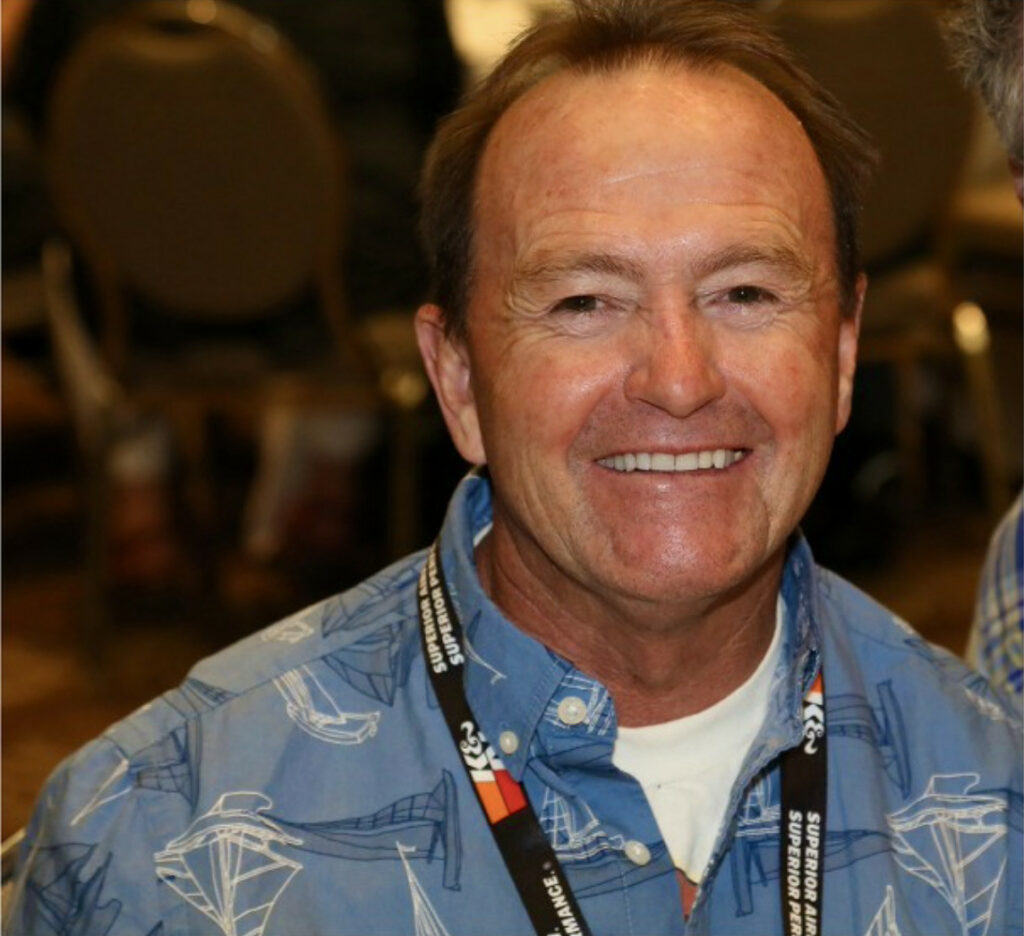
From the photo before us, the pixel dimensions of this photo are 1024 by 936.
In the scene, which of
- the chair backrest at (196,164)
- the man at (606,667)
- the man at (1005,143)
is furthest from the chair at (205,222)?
the man at (606,667)

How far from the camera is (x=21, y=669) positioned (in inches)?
167

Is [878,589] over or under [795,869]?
over

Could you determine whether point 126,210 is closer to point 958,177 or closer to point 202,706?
point 958,177

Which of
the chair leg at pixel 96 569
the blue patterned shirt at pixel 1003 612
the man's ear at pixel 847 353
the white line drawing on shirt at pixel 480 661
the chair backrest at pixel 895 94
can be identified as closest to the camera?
the white line drawing on shirt at pixel 480 661

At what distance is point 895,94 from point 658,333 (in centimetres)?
261

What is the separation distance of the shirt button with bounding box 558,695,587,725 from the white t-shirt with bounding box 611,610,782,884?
62 millimetres

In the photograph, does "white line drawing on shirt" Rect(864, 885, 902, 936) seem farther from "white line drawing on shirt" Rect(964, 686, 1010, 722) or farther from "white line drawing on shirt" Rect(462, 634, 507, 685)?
"white line drawing on shirt" Rect(462, 634, 507, 685)

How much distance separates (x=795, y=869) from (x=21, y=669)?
298cm

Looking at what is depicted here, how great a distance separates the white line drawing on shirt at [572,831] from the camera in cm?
160

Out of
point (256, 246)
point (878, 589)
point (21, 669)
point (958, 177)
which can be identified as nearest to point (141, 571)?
point (21, 669)

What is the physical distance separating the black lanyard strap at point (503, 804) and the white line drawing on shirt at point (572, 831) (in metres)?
0.02

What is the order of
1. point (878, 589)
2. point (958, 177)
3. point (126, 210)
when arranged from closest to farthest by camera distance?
point (126, 210), point (958, 177), point (878, 589)

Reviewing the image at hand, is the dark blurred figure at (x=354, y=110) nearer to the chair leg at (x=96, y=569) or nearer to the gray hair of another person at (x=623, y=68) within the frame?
the chair leg at (x=96, y=569)

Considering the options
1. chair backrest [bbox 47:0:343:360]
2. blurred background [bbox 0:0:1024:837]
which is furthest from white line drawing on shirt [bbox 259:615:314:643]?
chair backrest [bbox 47:0:343:360]
